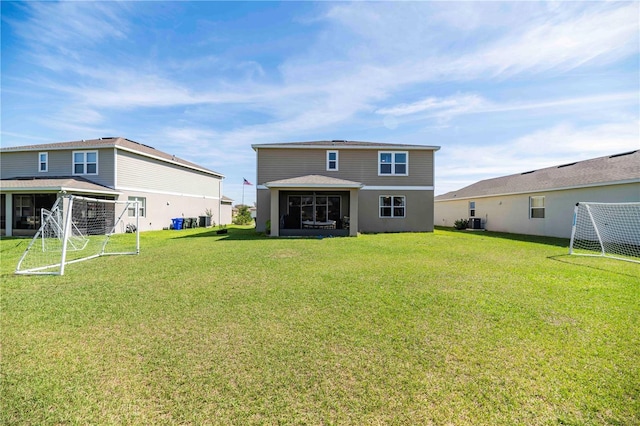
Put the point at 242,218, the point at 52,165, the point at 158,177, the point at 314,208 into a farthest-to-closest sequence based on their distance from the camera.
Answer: the point at 242,218, the point at 158,177, the point at 52,165, the point at 314,208

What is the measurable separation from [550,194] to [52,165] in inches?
1244

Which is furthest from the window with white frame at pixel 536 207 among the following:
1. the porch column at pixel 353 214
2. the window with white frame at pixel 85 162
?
the window with white frame at pixel 85 162

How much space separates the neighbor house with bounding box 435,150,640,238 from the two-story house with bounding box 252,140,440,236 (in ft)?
20.1

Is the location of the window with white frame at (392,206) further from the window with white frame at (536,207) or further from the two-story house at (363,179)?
the window with white frame at (536,207)

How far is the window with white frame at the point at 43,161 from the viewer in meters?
19.2

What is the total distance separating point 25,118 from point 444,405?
21184 mm

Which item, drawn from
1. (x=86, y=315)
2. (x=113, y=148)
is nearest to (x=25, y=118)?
(x=113, y=148)

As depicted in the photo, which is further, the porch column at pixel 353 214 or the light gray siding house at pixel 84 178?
the light gray siding house at pixel 84 178

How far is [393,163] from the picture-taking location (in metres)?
19.1

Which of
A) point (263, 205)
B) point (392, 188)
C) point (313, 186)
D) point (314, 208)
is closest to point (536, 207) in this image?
point (392, 188)

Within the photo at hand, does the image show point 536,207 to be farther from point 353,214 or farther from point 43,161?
point 43,161

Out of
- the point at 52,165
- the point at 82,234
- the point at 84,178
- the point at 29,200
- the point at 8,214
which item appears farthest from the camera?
the point at 52,165

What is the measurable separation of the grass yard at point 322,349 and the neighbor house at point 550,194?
983 cm

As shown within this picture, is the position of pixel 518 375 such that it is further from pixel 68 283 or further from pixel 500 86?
pixel 500 86
